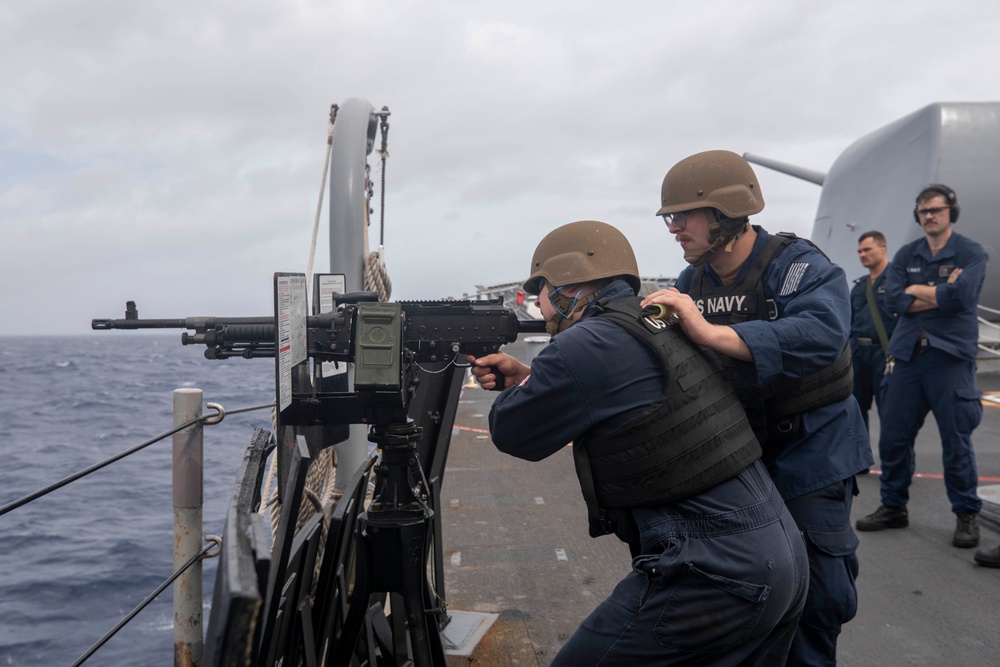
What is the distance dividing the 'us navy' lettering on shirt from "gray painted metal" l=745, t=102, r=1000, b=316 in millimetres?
12332

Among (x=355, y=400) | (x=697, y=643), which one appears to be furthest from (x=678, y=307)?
(x=355, y=400)

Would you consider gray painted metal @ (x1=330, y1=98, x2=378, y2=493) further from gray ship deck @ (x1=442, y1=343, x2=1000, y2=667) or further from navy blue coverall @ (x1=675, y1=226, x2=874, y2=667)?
navy blue coverall @ (x1=675, y1=226, x2=874, y2=667)

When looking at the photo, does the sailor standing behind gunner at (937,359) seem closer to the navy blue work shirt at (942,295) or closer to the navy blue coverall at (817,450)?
the navy blue work shirt at (942,295)

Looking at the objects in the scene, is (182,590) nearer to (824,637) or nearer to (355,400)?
(355,400)

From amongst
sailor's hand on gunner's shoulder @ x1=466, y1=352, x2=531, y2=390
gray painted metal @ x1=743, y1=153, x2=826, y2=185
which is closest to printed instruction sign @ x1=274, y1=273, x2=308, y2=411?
sailor's hand on gunner's shoulder @ x1=466, y1=352, x2=531, y2=390

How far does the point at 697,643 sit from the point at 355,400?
1.24 m

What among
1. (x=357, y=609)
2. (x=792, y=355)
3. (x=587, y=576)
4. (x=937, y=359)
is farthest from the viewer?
(x=937, y=359)

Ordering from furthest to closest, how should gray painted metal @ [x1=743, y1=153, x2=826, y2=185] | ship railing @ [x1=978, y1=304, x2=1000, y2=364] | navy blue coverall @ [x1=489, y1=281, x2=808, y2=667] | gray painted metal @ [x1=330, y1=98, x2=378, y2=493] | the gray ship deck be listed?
gray painted metal @ [x1=743, y1=153, x2=826, y2=185] → ship railing @ [x1=978, y1=304, x2=1000, y2=364] → gray painted metal @ [x1=330, y1=98, x2=378, y2=493] → the gray ship deck → navy blue coverall @ [x1=489, y1=281, x2=808, y2=667]

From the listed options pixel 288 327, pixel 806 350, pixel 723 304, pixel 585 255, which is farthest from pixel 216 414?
pixel 806 350

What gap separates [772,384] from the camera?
2.73 m

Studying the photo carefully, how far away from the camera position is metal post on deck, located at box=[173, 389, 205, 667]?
Result: 284 centimetres

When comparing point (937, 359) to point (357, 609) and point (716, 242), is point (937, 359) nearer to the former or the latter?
point (716, 242)

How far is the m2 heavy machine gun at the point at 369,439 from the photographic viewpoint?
7.42ft

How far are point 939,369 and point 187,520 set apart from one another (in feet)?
12.8
